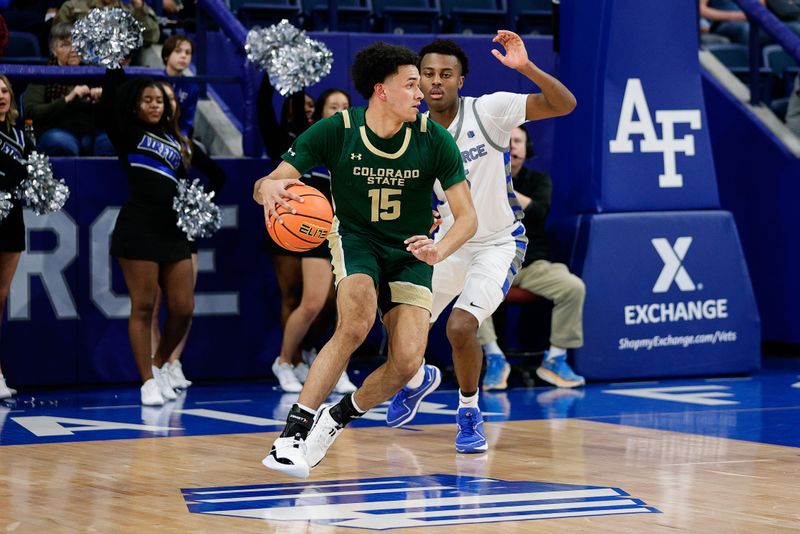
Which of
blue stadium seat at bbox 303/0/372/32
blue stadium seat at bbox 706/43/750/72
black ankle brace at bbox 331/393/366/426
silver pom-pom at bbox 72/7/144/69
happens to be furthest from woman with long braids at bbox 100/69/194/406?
blue stadium seat at bbox 706/43/750/72

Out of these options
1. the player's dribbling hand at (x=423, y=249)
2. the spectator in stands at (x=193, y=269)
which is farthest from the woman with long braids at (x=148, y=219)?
the player's dribbling hand at (x=423, y=249)

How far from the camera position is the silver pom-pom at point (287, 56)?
916 centimetres

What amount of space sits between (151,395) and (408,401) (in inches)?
88.1

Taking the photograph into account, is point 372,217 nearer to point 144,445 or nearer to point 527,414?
point 144,445

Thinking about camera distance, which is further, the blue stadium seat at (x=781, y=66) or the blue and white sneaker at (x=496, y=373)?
the blue stadium seat at (x=781, y=66)

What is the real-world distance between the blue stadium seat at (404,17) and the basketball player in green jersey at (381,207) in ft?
20.8

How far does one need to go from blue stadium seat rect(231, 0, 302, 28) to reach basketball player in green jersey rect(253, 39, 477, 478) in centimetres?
597

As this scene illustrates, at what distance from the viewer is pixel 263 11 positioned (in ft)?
39.0

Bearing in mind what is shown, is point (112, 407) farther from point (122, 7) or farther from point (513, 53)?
point (513, 53)

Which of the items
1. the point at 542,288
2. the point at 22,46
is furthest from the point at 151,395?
the point at 22,46

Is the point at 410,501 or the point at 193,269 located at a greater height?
the point at 193,269

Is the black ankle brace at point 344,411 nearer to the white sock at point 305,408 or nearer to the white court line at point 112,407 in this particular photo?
the white sock at point 305,408

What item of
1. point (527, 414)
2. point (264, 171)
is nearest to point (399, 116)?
point (527, 414)

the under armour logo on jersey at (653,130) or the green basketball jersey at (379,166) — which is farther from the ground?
the under armour logo on jersey at (653,130)
